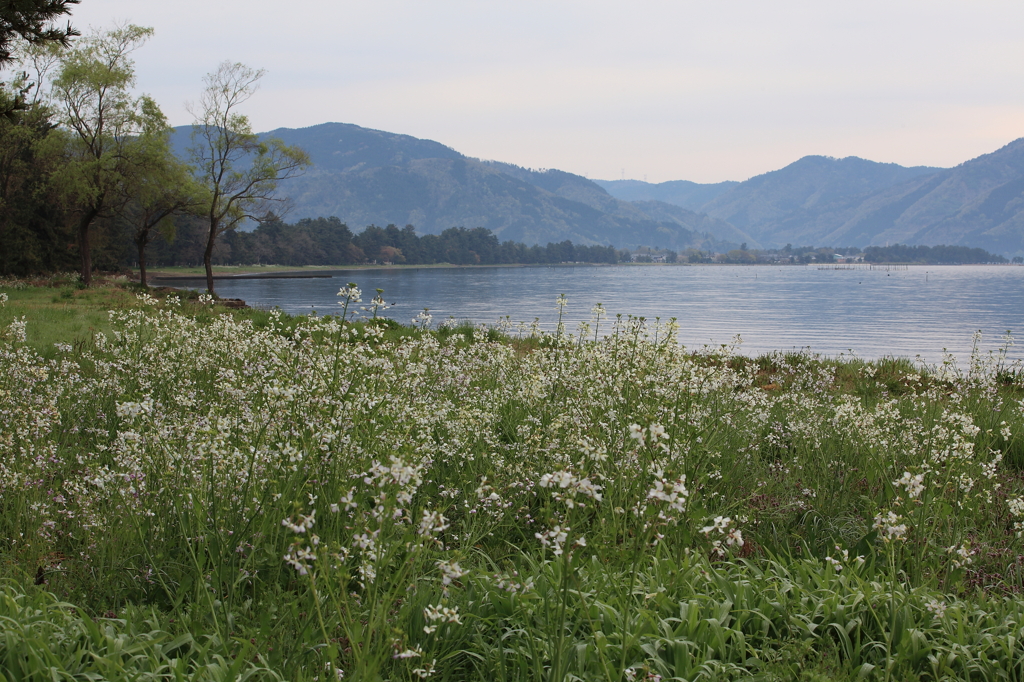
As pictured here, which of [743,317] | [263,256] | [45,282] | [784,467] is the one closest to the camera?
[784,467]

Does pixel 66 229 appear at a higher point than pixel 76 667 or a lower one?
higher

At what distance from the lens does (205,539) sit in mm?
4043

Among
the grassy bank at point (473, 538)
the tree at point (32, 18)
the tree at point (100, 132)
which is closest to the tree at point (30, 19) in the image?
the tree at point (32, 18)

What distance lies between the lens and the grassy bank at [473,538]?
333cm

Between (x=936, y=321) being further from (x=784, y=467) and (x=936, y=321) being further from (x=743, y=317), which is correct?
(x=784, y=467)

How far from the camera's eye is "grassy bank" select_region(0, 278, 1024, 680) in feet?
10.9

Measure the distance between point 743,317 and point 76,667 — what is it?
51288mm

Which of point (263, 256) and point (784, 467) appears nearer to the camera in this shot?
point (784, 467)

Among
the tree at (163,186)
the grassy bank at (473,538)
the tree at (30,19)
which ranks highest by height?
the tree at (163,186)

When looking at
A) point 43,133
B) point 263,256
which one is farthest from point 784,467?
point 263,256

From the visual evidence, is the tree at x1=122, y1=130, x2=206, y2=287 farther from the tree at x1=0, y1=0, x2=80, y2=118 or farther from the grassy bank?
the grassy bank

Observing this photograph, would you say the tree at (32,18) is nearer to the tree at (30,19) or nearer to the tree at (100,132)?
the tree at (30,19)

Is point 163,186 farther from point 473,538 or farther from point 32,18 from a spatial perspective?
point 473,538

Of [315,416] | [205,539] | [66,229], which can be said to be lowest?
[205,539]
